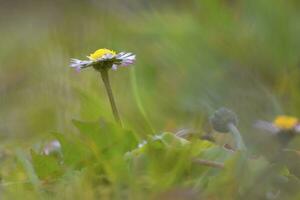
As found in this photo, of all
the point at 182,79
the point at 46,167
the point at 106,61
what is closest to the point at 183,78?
the point at 182,79

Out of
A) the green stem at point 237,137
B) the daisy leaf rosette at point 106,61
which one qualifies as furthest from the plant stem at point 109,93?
the green stem at point 237,137

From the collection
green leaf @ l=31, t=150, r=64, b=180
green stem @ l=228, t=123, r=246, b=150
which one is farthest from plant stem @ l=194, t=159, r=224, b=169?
green leaf @ l=31, t=150, r=64, b=180

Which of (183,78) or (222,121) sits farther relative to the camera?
(183,78)

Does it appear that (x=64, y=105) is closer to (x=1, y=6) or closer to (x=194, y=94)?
(x=194, y=94)

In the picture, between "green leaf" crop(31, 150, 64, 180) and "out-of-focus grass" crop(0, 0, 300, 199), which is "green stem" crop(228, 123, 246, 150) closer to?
"out-of-focus grass" crop(0, 0, 300, 199)

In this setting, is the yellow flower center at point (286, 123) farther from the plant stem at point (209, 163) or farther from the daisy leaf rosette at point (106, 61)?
the daisy leaf rosette at point (106, 61)

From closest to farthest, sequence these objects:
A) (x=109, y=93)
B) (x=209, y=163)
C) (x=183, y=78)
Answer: (x=209, y=163) < (x=109, y=93) < (x=183, y=78)

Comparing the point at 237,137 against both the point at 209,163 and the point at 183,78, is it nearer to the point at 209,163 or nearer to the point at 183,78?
the point at 209,163

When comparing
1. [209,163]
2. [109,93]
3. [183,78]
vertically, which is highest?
[183,78]
